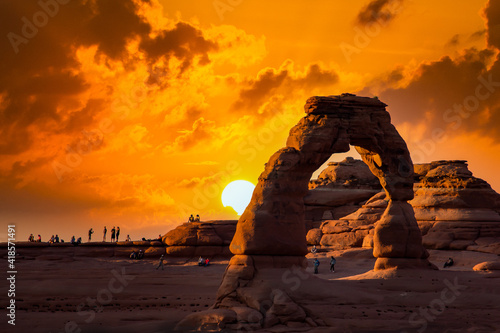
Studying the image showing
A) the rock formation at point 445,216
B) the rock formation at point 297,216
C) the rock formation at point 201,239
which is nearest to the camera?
the rock formation at point 297,216

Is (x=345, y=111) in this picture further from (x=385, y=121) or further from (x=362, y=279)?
(x=362, y=279)

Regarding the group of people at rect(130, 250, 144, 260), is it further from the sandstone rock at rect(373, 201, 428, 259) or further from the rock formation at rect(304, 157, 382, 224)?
the sandstone rock at rect(373, 201, 428, 259)

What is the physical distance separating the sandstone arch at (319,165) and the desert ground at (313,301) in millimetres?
1463

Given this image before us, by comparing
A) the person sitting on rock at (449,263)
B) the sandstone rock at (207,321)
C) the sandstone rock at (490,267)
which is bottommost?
the sandstone rock at (207,321)

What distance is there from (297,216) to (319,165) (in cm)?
247

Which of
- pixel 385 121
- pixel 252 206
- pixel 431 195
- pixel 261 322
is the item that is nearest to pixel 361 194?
pixel 431 195

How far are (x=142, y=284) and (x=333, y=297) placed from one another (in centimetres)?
1106

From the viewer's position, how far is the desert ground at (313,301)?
1742cm

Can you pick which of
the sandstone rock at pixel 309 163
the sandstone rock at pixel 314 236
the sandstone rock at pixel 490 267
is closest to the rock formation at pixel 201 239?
the sandstone rock at pixel 314 236

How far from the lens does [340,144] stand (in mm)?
22922

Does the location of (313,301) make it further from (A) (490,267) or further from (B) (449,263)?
(B) (449,263)

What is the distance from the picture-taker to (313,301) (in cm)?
1962

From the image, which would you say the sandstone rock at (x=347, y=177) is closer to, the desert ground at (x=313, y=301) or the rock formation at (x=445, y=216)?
the rock formation at (x=445, y=216)

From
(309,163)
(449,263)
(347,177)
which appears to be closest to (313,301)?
(309,163)
